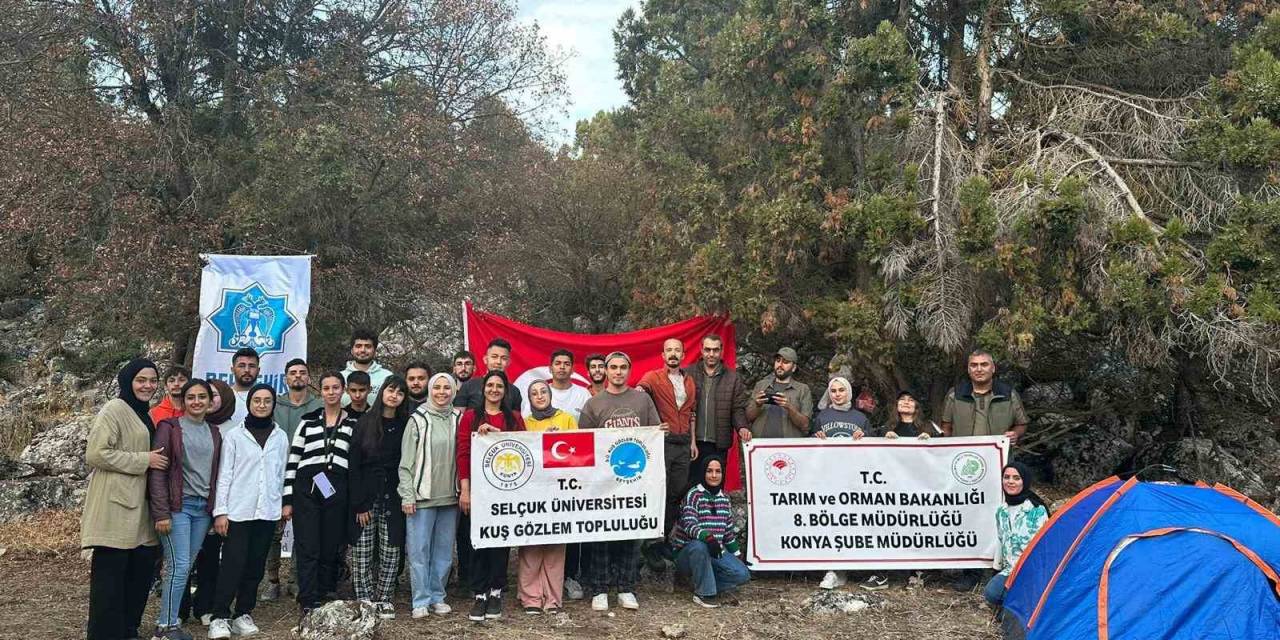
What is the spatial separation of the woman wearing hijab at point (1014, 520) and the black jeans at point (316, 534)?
431 cm

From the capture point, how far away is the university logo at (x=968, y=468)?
7.28 m

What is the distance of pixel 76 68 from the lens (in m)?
9.85

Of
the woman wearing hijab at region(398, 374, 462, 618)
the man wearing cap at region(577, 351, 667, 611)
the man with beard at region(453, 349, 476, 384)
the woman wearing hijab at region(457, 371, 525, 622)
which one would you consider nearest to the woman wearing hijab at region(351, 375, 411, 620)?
the woman wearing hijab at region(398, 374, 462, 618)

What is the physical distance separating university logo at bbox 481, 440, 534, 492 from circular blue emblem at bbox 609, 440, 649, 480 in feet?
1.93

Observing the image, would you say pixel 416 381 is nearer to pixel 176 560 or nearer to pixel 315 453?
pixel 315 453

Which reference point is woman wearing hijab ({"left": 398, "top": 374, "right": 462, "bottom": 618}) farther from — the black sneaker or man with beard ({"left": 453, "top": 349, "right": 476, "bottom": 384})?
man with beard ({"left": 453, "top": 349, "right": 476, "bottom": 384})

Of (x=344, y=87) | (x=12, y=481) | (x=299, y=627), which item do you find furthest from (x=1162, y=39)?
(x=12, y=481)

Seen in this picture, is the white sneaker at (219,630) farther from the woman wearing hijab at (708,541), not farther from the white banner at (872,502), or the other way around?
the white banner at (872,502)

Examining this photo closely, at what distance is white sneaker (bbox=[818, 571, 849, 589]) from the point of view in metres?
7.24

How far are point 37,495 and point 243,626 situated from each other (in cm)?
517

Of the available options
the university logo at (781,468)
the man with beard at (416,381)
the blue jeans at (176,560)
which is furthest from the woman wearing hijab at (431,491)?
the university logo at (781,468)

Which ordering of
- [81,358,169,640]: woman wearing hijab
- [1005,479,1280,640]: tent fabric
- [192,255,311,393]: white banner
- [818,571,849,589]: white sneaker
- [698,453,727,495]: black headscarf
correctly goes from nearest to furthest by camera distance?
[1005,479,1280,640]: tent fabric
[81,358,169,640]: woman wearing hijab
[698,453,727,495]: black headscarf
[818,571,849,589]: white sneaker
[192,255,311,393]: white banner

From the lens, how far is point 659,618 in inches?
256

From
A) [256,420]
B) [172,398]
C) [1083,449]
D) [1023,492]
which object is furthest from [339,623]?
[1083,449]
